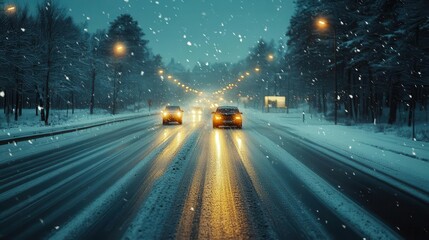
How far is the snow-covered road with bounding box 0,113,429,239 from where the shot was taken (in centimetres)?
469

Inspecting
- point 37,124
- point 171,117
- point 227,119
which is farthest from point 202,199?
point 37,124

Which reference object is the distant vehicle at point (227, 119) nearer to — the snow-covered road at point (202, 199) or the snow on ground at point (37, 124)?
the snow on ground at point (37, 124)

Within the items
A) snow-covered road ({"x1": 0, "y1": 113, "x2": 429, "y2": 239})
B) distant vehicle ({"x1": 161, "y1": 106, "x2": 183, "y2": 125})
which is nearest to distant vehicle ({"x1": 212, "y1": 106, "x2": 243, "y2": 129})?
distant vehicle ({"x1": 161, "y1": 106, "x2": 183, "y2": 125})

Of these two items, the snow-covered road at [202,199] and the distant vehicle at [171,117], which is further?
the distant vehicle at [171,117]

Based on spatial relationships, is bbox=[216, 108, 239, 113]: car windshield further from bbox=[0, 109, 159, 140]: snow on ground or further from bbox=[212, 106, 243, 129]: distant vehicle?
bbox=[0, 109, 159, 140]: snow on ground

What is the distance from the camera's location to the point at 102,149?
1305 centimetres

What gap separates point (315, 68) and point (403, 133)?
24886 millimetres

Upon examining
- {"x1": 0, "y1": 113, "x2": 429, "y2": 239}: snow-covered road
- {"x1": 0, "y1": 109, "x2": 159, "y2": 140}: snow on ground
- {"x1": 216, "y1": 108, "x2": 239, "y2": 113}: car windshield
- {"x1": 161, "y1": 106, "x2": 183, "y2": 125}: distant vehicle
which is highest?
{"x1": 216, "y1": 108, "x2": 239, "y2": 113}: car windshield

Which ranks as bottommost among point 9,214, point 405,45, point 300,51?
point 9,214

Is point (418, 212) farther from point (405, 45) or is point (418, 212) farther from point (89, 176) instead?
point (405, 45)

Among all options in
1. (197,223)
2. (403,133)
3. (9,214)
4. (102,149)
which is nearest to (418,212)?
(197,223)

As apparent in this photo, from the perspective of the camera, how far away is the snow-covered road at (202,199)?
469 centimetres

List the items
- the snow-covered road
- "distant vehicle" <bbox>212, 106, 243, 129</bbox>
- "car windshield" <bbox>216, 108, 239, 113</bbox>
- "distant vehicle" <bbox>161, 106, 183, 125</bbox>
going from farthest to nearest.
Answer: "distant vehicle" <bbox>161, 106, 183, 125</bbox> → "car windshield" <bbox>216, 108, 239, 113</bbox> → "distant vehicle" <bbox>212, 106, 243, 129</bbox> → the snow-covered road

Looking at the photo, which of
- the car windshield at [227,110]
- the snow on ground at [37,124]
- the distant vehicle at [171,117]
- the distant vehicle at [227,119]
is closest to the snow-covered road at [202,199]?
the snow on ground at [37,124]
